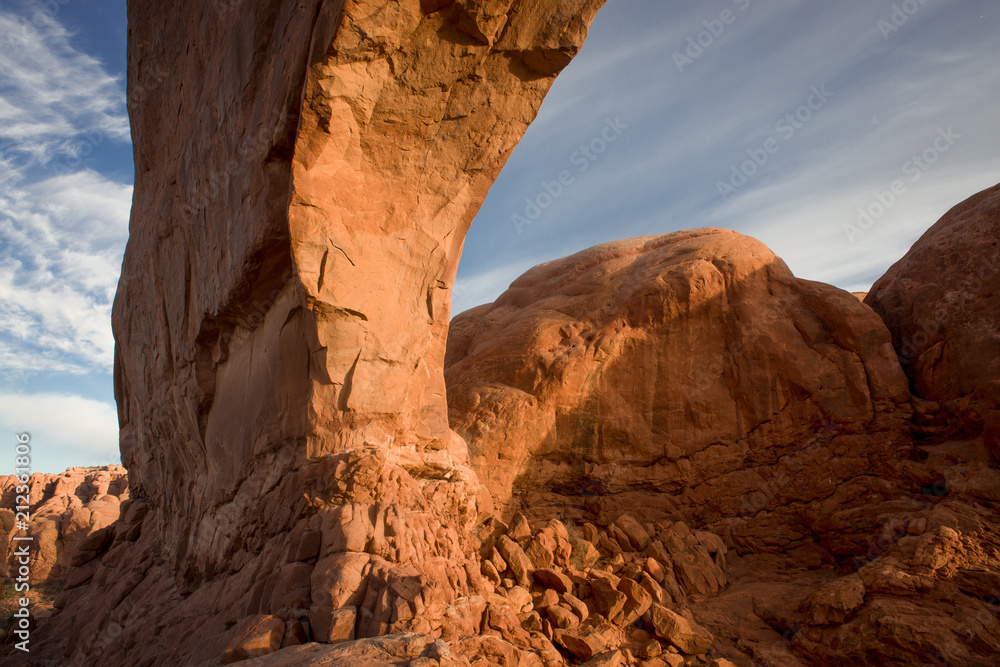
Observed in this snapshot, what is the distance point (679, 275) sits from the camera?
34.7 ft

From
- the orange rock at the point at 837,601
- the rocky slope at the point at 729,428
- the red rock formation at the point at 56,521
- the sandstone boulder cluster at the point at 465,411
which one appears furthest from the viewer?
the red rock formation at the point at 56,521

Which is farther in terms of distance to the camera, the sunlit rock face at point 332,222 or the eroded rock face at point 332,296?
the sunlit rock face at point 332,222

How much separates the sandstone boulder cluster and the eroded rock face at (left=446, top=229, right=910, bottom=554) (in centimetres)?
4

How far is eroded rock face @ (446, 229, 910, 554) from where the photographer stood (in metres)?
9.11

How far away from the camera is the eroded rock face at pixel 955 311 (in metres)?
8.45

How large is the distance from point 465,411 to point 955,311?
7674 millimetres

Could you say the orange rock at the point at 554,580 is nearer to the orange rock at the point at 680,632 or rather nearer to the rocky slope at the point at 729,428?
the orange rock at the point at 680,632

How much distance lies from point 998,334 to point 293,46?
9.86 m

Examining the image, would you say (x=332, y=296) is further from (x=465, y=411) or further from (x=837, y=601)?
(x=837, y=601)

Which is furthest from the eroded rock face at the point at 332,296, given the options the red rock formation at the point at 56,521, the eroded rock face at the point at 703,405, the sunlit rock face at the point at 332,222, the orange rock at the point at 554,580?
the red rock formation at the point at 56,521

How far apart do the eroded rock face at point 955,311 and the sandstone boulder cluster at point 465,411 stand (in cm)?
5

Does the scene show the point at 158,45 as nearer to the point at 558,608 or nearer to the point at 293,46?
the point at 293,46

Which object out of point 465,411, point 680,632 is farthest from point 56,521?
point 680,632

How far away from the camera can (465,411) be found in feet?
33.0
